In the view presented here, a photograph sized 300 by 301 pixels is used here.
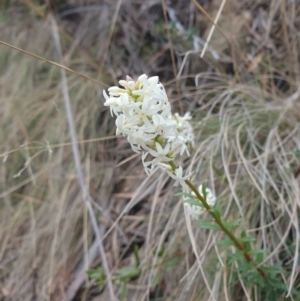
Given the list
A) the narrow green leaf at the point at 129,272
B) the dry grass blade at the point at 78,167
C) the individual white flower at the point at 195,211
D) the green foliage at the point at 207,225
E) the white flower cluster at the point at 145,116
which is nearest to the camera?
the white flower cluster at the point at 145,116

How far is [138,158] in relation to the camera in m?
2.11

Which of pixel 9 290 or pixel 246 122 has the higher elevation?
pixel 246 122

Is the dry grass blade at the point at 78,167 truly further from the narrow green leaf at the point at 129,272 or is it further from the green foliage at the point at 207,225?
the green foliage at the point at 207,225

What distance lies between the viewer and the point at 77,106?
2.37 meters

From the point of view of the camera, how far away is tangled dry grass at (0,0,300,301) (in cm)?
160

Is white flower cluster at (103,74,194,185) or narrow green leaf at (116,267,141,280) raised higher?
white flower cluster at (103,74,194,185)

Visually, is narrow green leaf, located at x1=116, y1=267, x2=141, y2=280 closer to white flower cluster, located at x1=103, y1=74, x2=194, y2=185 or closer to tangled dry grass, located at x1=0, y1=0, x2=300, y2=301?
tangled dry grass, located at x1=0, y1=0, x2=300, y2=301

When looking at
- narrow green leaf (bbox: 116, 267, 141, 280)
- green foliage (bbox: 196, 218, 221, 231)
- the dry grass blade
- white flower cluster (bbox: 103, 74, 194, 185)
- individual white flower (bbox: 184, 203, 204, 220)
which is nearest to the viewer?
white flower cluster (bbox: 103, 74, 194, 185)

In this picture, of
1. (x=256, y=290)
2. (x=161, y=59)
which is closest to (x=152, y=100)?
(x=256, y=290)

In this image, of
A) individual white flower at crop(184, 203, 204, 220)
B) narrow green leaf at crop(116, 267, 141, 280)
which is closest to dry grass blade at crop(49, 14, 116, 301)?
narrow green leaf at crop(116, 267, 141, 280)

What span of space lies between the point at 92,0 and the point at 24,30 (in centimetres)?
45

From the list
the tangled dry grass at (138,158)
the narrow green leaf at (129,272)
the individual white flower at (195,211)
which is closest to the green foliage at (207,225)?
the individual white flower at (195,211)

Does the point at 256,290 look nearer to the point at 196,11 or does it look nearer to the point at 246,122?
the point at 246,122

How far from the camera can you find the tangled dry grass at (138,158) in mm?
1603
